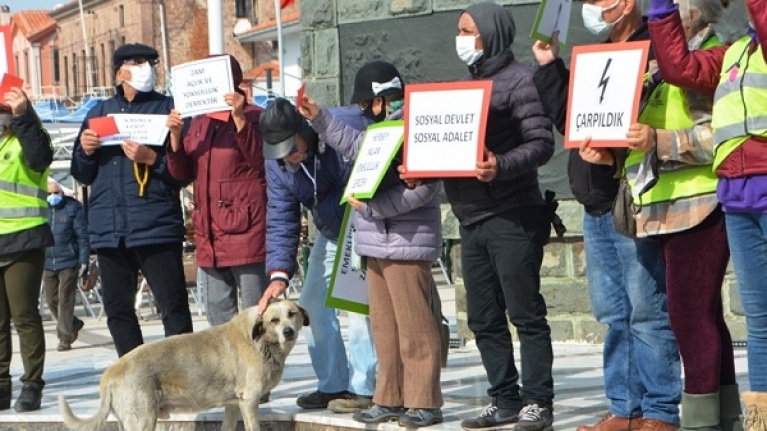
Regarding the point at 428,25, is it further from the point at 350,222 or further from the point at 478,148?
the point at 478,148

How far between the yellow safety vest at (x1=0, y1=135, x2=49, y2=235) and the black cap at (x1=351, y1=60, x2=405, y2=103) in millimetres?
2456

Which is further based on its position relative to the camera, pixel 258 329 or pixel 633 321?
pixel 258 329

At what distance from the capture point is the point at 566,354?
11359mm

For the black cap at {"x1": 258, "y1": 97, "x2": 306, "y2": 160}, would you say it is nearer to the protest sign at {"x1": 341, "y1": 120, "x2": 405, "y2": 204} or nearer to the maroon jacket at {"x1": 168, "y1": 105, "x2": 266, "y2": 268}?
the protest sign at {"x1": 341, "y1": 120, "x2": 405, "y2": 204}

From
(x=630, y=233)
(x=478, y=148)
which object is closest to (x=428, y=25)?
(x=478, y=148)

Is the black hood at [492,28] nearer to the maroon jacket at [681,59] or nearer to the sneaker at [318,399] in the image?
the maroon jacket at [681,59]

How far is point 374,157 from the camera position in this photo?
827 centimetres

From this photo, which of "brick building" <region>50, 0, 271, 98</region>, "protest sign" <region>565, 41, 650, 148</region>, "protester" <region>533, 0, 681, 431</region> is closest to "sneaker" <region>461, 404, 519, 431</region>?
"protester" <region>533, 0, 681, 431</region>

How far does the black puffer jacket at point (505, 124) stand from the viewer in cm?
773

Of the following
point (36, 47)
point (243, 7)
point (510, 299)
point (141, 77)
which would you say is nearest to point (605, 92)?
point (510, 299)

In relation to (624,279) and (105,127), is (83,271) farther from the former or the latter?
(624,279)

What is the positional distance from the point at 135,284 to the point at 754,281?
4698 millimetres

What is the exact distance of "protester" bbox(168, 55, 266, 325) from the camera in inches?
367

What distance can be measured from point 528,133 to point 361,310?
5.65 ft
